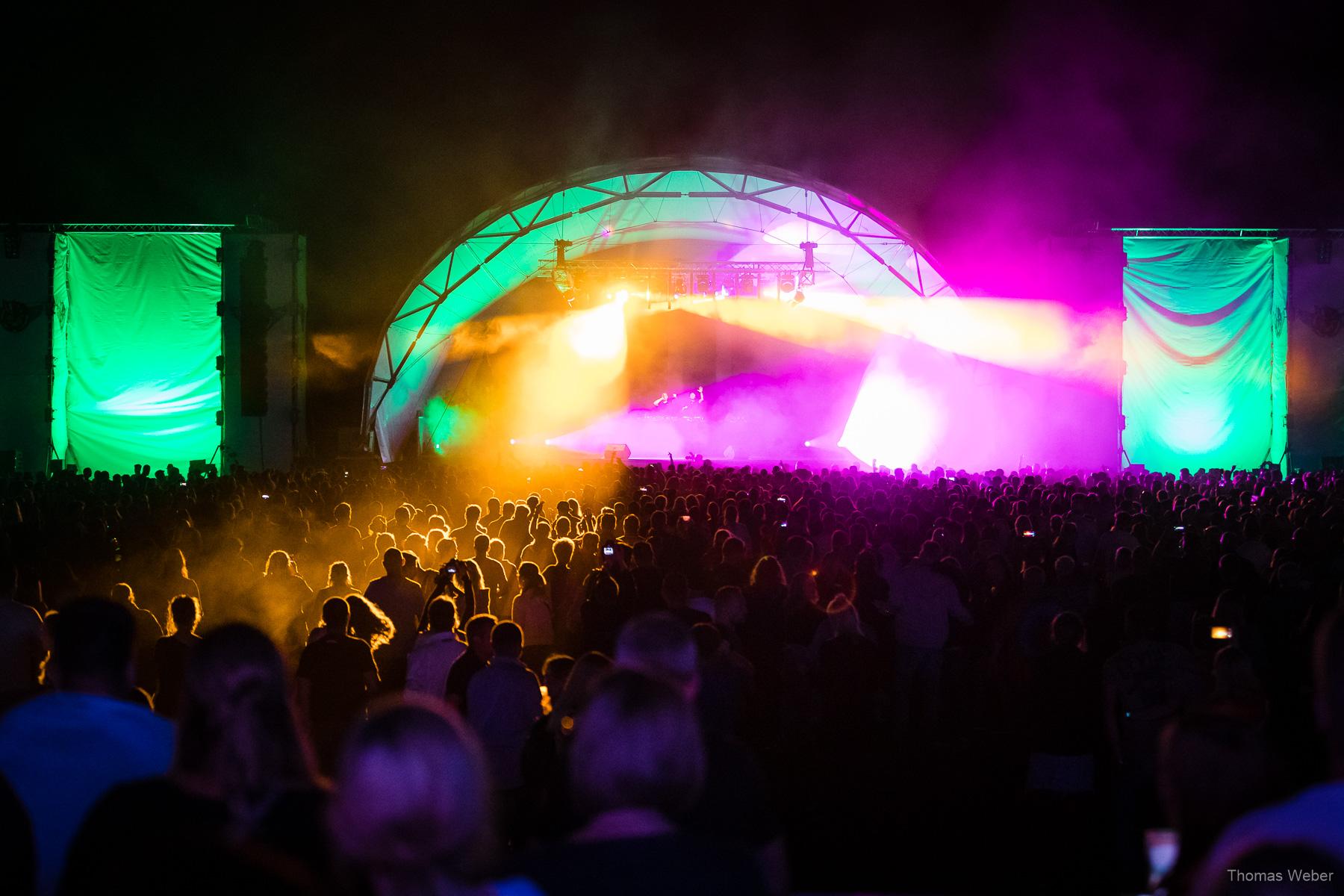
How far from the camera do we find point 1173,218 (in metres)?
22.5

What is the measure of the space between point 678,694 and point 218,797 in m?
0.98

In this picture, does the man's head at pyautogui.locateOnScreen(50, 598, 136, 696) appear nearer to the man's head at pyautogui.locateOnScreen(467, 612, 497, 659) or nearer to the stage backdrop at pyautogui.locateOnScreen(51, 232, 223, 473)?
the man's head at pyautogui.locateOnScreen(467, 612, 497, 659)

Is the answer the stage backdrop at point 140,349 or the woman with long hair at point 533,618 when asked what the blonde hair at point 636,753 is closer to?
the woman with long hair at point 533,618

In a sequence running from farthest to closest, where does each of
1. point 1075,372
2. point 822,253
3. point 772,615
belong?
point 822,253 < point 1075,372 < point 772,615

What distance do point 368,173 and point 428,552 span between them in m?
15.9

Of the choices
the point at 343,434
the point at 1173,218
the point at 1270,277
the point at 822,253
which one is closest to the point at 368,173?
the point at 343,434

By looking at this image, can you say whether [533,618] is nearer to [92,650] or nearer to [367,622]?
[367,622]

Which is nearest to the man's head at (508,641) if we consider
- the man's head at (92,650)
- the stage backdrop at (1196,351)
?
the man's head at (92,650)

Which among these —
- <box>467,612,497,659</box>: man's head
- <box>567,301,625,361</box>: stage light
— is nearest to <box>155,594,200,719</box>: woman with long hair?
<box>467,612,497,659</box>: man's head

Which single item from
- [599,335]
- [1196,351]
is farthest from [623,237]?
[1196,351]

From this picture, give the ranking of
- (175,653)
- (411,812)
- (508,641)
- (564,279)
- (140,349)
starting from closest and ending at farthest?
(411,812), (508,641), (175,653), (564,279), (140,349)

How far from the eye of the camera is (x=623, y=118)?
21.2 meters

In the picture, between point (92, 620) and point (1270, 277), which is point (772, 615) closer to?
point (92, 620)

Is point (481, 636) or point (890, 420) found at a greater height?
point (890, 420)
